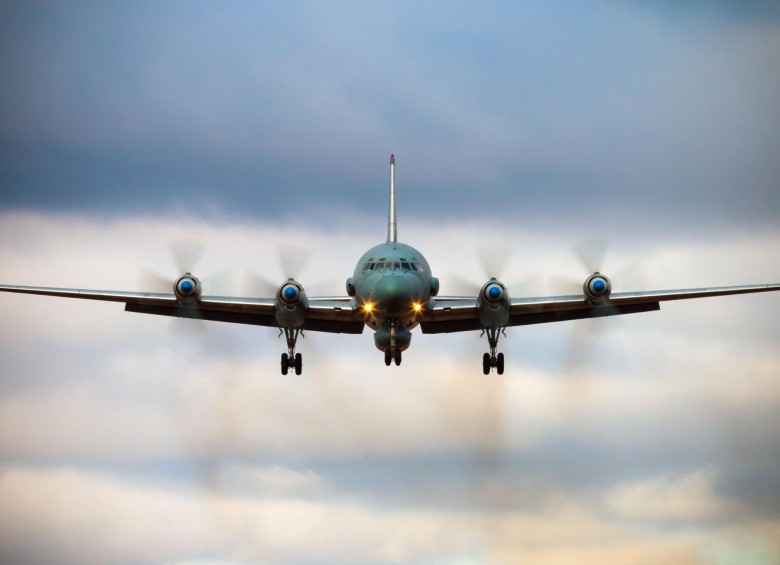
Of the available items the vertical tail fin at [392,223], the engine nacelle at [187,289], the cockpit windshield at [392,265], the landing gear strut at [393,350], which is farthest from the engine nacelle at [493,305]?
the engine nacelle at [187,289]

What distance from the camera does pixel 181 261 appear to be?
65.2m

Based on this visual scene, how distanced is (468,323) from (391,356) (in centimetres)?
600

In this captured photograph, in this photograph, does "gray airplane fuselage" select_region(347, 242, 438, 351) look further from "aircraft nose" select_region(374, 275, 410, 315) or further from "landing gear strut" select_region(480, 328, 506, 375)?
"landing gear strut" select_region(480, 328, 506, 375)

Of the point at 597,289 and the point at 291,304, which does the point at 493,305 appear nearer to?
the point at 597,289

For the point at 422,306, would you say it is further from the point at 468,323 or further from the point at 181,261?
the point at 181,261

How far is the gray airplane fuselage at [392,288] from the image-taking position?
6053 cm

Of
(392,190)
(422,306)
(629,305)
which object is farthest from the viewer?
(392,190)

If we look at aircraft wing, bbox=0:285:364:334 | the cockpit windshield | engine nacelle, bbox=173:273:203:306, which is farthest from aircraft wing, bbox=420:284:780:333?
engine nacelle, bbox=173:273:203:306

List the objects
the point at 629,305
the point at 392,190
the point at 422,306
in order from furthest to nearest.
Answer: the point at 392,190 → the point at 629,305 → the point at 422,306

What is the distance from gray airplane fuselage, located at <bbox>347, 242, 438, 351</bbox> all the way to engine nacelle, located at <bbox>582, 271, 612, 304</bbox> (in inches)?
258

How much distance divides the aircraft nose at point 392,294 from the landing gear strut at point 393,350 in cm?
169

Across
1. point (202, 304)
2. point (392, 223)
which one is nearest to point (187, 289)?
point (202, 304)

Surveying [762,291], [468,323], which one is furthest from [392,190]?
[762,291]

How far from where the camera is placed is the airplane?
61500 mm
